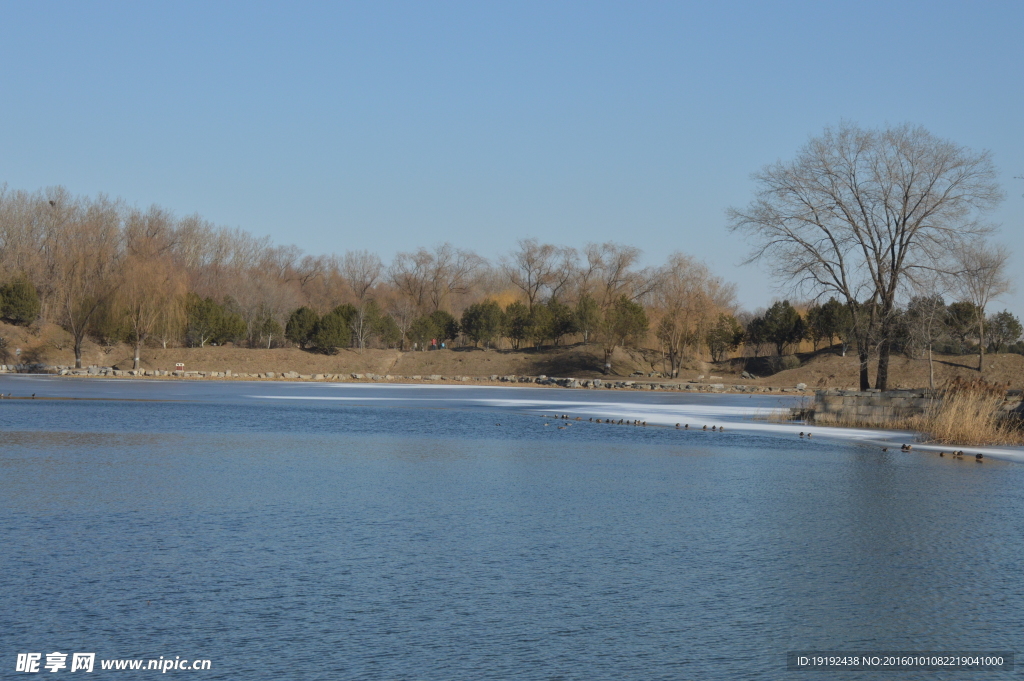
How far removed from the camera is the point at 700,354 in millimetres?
63156

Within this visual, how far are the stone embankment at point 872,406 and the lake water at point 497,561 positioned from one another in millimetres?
6809

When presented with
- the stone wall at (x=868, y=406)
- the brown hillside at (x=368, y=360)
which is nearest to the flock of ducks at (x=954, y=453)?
the stone wall at (x=868, y=406)

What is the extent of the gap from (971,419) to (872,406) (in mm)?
4658

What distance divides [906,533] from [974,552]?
2.73 ft

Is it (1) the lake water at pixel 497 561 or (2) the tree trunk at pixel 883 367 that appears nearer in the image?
(1) the lake water at pixel 497 561

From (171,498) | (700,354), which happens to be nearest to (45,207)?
(700,354)

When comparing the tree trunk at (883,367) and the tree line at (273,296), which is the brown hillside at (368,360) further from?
the tree trunk at (883,367)

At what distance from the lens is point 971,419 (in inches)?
707

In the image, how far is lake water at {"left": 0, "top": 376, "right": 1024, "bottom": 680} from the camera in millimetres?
5109

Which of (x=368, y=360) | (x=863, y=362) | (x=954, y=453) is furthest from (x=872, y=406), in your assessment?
(x=368, y=360)

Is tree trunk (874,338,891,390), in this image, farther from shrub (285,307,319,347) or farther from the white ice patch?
shrub (285,307,319,347)

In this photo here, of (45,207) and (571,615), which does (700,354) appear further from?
(571,615)

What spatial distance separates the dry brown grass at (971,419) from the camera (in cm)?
1783

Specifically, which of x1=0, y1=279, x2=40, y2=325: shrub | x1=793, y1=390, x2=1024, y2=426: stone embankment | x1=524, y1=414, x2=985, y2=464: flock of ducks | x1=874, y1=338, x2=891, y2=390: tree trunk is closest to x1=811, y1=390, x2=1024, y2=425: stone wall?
x1=793, y1=390, x2=1024, y2=426: stone embankment
